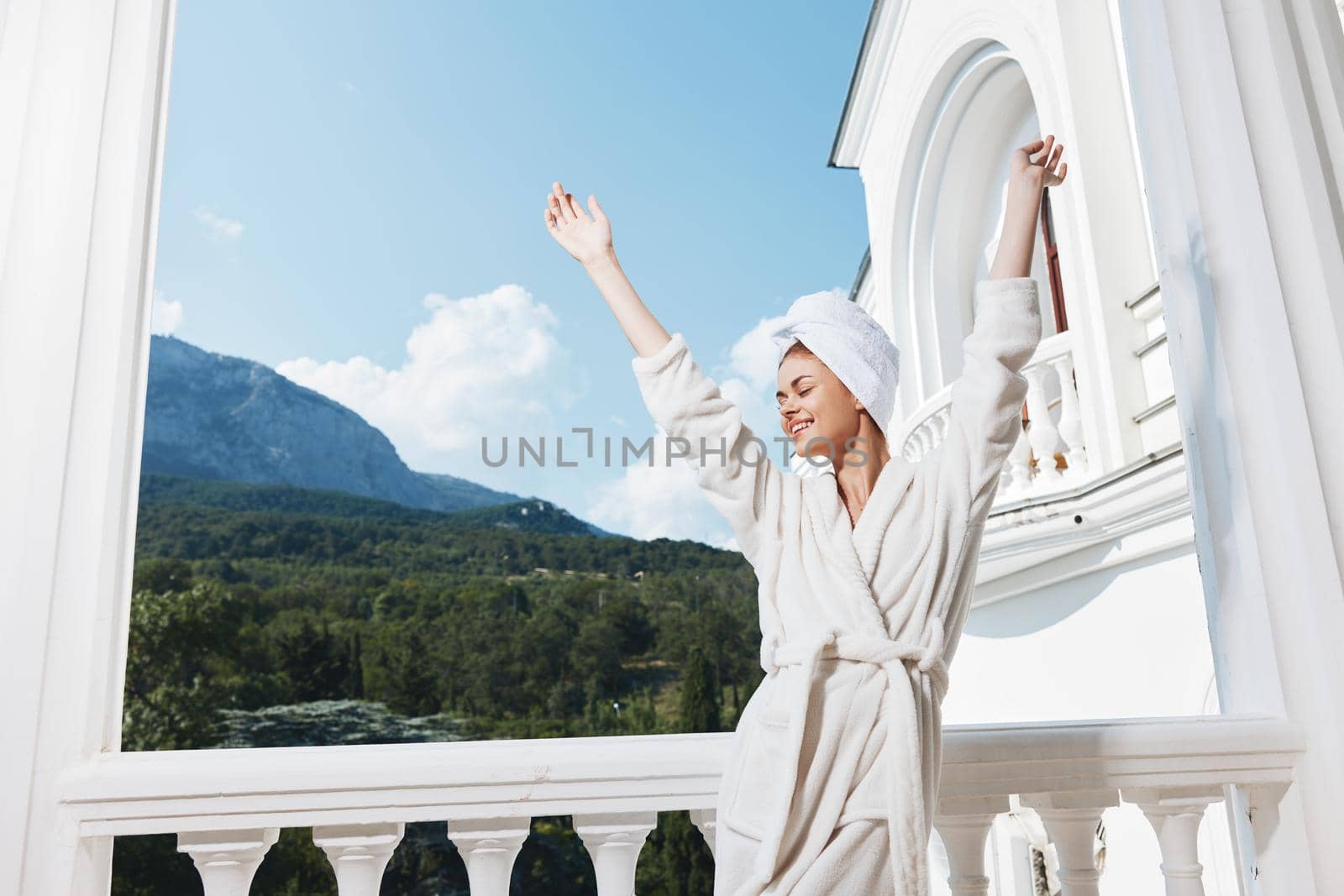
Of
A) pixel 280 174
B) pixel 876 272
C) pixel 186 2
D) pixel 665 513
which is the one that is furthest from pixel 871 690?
pixel 186 2

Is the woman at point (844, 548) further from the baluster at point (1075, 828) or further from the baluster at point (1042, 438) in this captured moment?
the baluster at point (1042, 438)

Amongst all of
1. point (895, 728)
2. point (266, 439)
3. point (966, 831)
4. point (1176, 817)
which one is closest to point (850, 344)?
point (895, 728)

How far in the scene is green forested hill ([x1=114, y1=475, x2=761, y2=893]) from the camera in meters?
8.72

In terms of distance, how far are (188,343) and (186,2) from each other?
20.5 feet

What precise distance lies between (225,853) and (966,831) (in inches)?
32.6

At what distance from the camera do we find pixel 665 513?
38.8 feet

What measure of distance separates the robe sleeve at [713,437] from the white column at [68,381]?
0.67 meters

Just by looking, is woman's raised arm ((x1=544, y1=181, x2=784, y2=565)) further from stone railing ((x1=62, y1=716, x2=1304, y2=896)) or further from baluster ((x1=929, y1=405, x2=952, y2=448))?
baluster ((x1=929, y1=405, x2=952, y2=448))

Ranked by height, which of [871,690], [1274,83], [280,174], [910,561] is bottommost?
[871,690]

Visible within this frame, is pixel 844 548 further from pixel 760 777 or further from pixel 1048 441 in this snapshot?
pixel 1048 441

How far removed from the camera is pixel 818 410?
36.7 inches

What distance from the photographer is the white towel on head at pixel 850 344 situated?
3.02ft

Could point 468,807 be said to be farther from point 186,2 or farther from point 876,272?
point 186,2

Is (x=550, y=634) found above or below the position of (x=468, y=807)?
above
